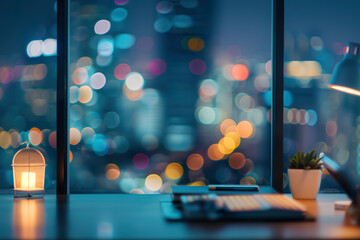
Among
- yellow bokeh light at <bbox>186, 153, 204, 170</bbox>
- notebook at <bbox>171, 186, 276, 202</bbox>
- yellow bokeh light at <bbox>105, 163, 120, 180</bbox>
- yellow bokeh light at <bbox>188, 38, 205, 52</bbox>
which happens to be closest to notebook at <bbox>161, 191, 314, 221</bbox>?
notebook at <bbox>171, 186, 276, 202</bbox>

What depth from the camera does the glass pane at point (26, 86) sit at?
2.05 metres

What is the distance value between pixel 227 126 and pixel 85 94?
85 cm

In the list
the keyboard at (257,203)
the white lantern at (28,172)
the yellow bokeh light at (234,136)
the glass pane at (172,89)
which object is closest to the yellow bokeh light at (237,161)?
the glass pane at (172,89)

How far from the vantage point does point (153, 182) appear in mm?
2352

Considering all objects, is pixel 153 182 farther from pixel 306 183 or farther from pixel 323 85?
pixel 323 85

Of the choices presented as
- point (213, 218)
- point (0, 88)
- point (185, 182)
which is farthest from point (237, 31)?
point (213, 218)

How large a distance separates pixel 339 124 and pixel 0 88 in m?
1.89

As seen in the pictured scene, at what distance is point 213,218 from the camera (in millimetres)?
1113

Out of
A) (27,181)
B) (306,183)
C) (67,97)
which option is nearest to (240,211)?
(306,183)

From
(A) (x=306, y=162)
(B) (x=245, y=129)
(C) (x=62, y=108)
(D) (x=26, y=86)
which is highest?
(D) (x=26, y=86)

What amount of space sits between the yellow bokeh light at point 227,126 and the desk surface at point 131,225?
0.92 metres

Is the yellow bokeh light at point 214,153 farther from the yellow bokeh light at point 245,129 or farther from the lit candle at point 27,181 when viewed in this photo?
the lit candle at point 27,181

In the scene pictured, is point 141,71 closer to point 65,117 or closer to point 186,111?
point 186,111

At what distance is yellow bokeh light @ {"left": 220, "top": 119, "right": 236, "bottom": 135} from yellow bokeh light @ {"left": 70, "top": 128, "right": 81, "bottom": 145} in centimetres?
82
